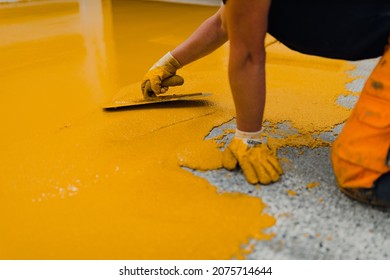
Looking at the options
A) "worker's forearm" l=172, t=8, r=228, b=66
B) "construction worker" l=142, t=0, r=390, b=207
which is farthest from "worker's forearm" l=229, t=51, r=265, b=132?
"worker's forearm" l=172, t=8, r=228, b=66

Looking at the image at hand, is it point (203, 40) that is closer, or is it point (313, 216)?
point (313, 216)

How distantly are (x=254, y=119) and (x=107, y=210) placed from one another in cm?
51

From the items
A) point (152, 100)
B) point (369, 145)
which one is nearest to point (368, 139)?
point (369, 145)

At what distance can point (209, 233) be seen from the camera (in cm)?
97

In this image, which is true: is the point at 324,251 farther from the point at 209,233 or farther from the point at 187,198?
the point at 187,198

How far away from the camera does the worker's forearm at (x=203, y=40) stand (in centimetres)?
162

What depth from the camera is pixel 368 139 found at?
1.04 meters

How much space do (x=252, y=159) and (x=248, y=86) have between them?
0.74ft

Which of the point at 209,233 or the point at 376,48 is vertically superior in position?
the point at 376,48

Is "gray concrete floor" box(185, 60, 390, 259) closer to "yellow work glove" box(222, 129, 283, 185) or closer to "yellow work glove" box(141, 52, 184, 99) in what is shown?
"yellow work glove" box(222, 129, 283, 185)

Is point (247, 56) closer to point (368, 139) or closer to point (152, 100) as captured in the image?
point (368, 139)

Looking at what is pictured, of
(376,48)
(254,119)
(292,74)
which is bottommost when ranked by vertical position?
(292,74)

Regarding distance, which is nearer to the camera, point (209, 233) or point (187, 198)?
point (209, 233)
